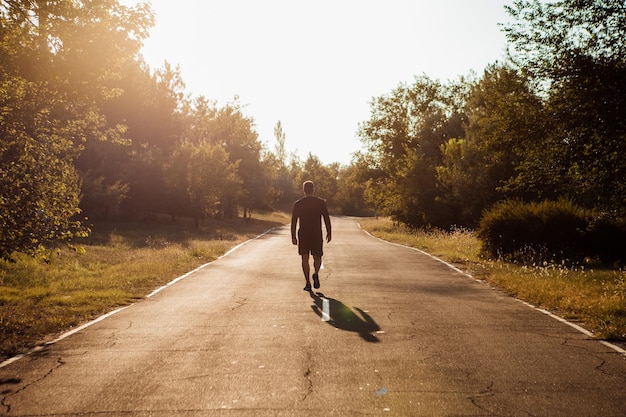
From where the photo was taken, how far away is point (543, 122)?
44.5 feet

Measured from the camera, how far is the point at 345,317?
8805 millimetres

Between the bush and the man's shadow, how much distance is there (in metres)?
9.97

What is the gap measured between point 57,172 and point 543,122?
1056 cm

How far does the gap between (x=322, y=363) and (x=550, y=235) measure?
14625 mm

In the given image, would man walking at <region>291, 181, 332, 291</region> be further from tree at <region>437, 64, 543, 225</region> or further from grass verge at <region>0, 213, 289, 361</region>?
→ tree at <region>437, 64, 543, 225</region>

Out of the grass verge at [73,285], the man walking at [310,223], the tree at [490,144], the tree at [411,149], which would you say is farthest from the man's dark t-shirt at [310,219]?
the tree at [411,149]

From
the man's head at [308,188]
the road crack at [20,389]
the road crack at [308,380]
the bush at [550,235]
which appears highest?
the man's head at [308,188]

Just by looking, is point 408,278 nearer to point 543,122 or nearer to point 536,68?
point 543,122

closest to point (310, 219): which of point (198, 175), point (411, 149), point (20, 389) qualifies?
point (20, 389)

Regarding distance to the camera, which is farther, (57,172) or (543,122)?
(543,122)

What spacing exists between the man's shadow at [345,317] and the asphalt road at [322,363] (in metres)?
0.03

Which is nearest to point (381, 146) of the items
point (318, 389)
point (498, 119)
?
point (498, 119)

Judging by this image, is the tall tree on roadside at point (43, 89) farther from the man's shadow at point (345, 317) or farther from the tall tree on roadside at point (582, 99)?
the tall tree on roadside at point (582, 99)

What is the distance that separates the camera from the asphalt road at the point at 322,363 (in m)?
4.77
